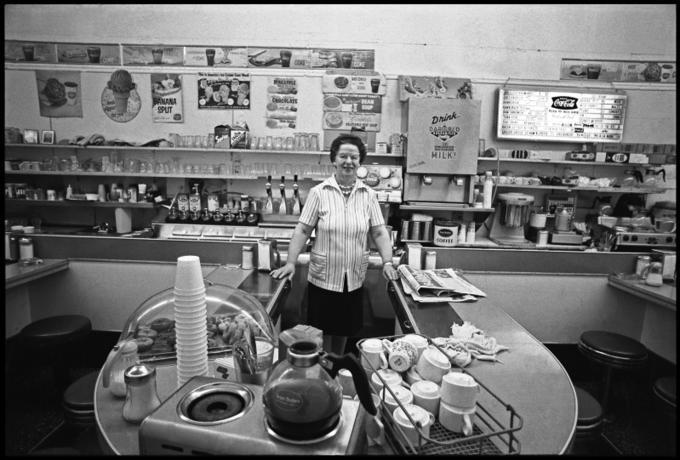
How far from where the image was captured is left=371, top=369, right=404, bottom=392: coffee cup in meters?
1.29

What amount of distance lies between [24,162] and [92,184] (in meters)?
0.75

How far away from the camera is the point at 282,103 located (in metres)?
5.18

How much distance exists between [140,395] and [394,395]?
2.44ft

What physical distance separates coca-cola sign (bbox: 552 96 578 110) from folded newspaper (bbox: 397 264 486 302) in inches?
133

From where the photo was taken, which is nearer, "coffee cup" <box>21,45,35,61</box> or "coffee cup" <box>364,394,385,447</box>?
"coffee cup" <box>364,394,385,447</box>

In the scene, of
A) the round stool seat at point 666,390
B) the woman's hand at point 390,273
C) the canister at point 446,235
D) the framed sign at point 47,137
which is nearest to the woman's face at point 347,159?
the woman's hand at point 390,273

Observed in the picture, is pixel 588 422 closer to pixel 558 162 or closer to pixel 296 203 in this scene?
pixel 296 203

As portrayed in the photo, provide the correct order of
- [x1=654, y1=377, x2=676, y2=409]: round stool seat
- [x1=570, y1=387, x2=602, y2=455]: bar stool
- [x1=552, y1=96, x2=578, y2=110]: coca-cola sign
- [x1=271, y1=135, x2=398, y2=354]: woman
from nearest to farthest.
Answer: [x1=570, y1=387, x2=602, y2=455]: bar stool, [x1=654, y1=377, x2=676, y2=409]: round stool seat, [x1=271, y1=135, x2=398, y2=354]: woman, [x1=552, y1=96, x2=578, y2=110]: coca-cola sign

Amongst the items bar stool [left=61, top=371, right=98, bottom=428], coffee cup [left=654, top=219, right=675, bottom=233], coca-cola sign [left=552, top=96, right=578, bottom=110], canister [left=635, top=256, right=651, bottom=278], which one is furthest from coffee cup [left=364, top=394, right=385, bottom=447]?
coca-cola sign [left=552, top=96, right=578, bottom=110]

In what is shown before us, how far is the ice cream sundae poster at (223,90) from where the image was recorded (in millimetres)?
5148

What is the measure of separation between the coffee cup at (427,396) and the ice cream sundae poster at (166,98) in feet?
16.3

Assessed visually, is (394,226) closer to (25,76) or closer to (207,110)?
(207,110)

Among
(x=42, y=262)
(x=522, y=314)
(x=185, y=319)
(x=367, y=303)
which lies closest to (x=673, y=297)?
(x=522, y=314)

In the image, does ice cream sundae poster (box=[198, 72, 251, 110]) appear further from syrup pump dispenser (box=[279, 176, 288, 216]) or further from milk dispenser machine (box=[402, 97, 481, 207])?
milk dispenser machine (box=[402, 97, 481, 207])
